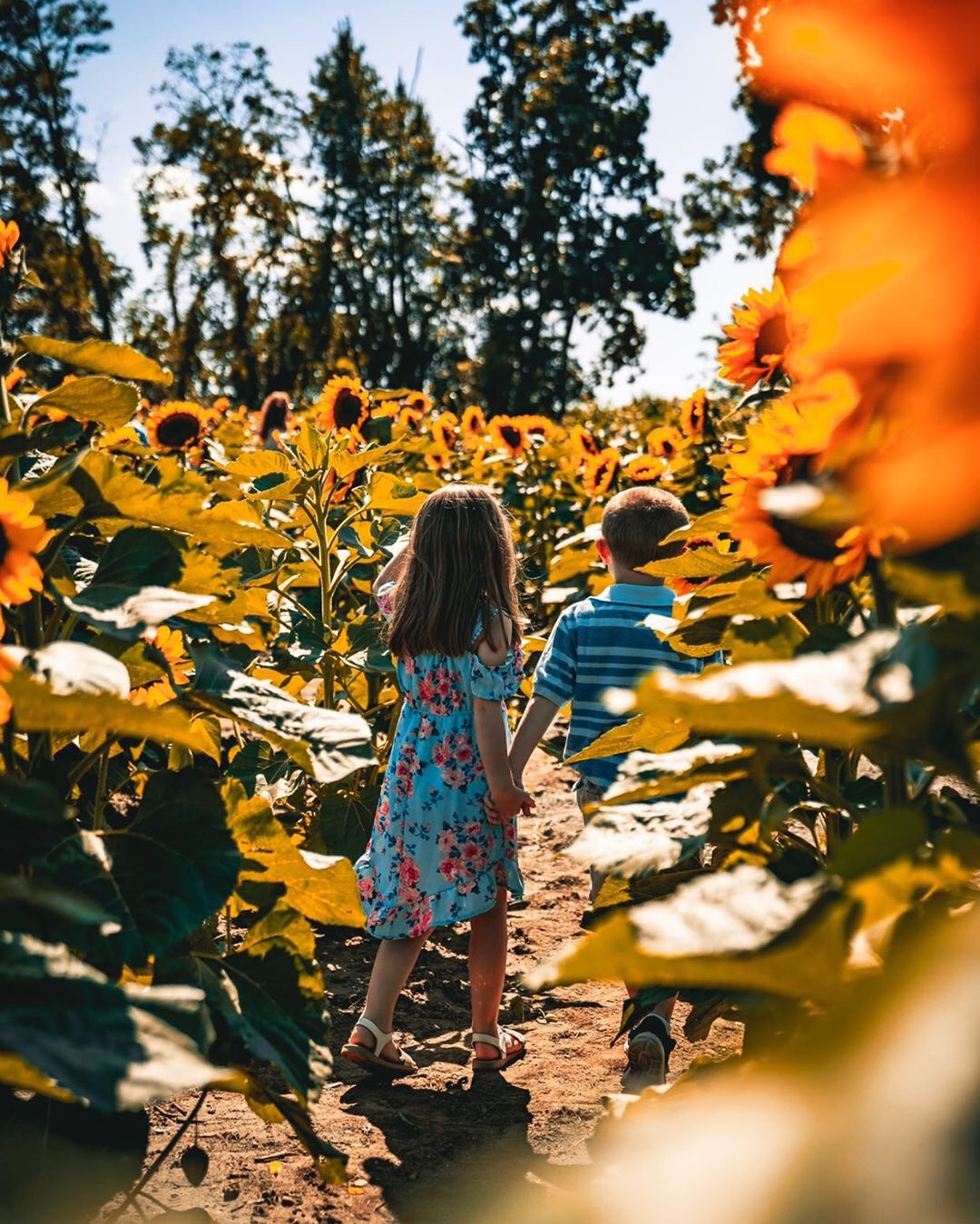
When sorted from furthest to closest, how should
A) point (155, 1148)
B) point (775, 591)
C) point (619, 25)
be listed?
point (619, 25), point (155, 1148), point (775, 591)

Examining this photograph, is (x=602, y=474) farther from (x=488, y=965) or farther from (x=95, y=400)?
(x=95, y=400)

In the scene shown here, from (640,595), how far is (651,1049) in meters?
1.25

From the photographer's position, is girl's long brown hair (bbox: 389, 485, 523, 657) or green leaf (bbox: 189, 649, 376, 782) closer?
green leaf (bbox: 189, 649, 376, 782)

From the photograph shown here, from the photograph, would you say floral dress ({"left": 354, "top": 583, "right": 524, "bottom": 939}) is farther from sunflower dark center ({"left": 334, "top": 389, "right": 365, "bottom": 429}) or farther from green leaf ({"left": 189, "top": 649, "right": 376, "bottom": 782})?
sunflower dark center ({"left": 334, "top": 389, "right": 365, "bottom": 429})

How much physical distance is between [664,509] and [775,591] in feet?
7.00

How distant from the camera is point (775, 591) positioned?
4.98ft

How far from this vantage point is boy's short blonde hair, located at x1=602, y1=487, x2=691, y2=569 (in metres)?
3.58

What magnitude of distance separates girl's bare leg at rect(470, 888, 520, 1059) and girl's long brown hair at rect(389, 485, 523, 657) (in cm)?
72

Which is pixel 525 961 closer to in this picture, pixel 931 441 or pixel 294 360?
pixel 931 441

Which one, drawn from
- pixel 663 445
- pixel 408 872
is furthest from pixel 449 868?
pixel 663 445

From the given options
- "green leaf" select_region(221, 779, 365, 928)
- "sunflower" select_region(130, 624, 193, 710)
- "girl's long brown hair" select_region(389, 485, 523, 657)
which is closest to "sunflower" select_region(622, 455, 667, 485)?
"girl's long brown hair" select_region(389, 485, 523, 657)

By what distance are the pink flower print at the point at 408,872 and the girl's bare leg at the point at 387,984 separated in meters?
0.15

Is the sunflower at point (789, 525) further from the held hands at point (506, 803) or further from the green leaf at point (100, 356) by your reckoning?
the held hands at point (506, 803)

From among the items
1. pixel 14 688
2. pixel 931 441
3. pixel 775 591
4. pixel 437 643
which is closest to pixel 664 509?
pixel 437 643
